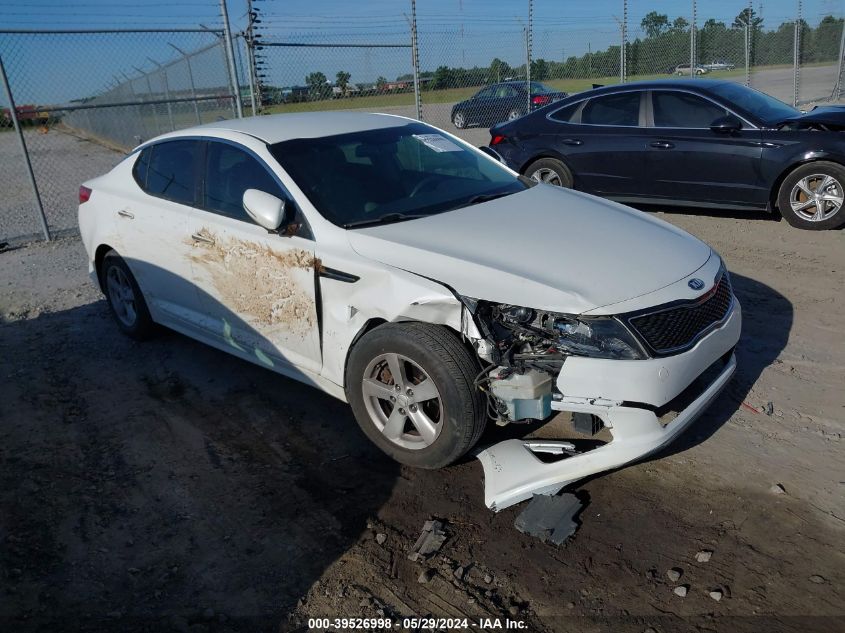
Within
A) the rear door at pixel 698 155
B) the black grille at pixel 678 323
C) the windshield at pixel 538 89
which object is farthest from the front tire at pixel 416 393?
the windshield at pixel 538 89

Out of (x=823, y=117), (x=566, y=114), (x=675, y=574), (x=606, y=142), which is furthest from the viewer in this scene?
(x=566, y=114)

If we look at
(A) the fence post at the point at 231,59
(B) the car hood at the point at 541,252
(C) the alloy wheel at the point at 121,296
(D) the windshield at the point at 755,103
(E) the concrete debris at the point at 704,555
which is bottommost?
(E) the concrete debris at the point at 704,555

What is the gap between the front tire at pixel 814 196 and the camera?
24.8ft

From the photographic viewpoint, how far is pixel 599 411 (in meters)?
3.32

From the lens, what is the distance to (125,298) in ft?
19.2

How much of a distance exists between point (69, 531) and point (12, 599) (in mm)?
476

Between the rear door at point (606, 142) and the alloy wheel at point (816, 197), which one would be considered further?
the rear door at point (606, 142)

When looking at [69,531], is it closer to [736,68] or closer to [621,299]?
[621,299]

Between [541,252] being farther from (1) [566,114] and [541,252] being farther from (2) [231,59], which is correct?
(2) [231,59]

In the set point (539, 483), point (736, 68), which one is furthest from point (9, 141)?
point (539, 483)

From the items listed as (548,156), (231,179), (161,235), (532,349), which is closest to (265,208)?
(231,179)

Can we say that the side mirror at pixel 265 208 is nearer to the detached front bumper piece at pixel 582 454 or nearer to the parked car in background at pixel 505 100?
the detached front bumper piece at pixel 582 454

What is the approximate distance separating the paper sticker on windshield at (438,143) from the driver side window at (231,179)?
1.17 metres

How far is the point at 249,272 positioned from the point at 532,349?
1.90m
